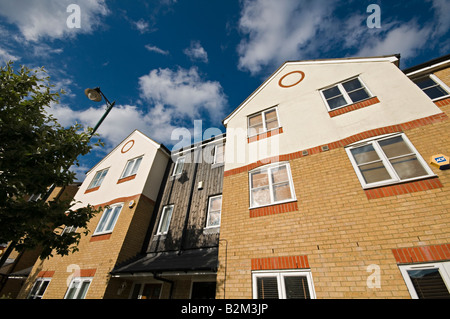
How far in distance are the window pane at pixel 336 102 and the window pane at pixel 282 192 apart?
3600 mm

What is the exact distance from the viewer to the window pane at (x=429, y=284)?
150 inches

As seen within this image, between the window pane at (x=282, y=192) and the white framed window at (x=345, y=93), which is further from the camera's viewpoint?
the white framed window at (x=345, y=93)

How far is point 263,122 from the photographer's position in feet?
29.1

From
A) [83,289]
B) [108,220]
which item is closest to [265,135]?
[108,220]

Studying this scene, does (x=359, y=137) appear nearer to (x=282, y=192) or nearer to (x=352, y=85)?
(x=352, y=85)

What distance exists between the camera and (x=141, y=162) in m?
13.2

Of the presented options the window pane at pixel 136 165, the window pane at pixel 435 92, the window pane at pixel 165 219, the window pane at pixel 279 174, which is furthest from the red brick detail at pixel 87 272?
the window pane at pixel 435 92

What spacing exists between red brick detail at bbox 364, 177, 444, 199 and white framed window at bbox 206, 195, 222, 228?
20.0 feet

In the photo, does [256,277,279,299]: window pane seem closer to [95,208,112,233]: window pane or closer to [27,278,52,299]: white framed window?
[95,208,112,233]: window pane

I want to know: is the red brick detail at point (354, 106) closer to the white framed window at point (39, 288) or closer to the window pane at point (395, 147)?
the window pane at point (395, 147)

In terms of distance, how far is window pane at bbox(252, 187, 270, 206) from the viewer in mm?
6760

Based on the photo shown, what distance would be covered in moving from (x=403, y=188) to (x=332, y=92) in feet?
14.8

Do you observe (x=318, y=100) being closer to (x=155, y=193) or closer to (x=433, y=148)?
(x=433, y=148)
